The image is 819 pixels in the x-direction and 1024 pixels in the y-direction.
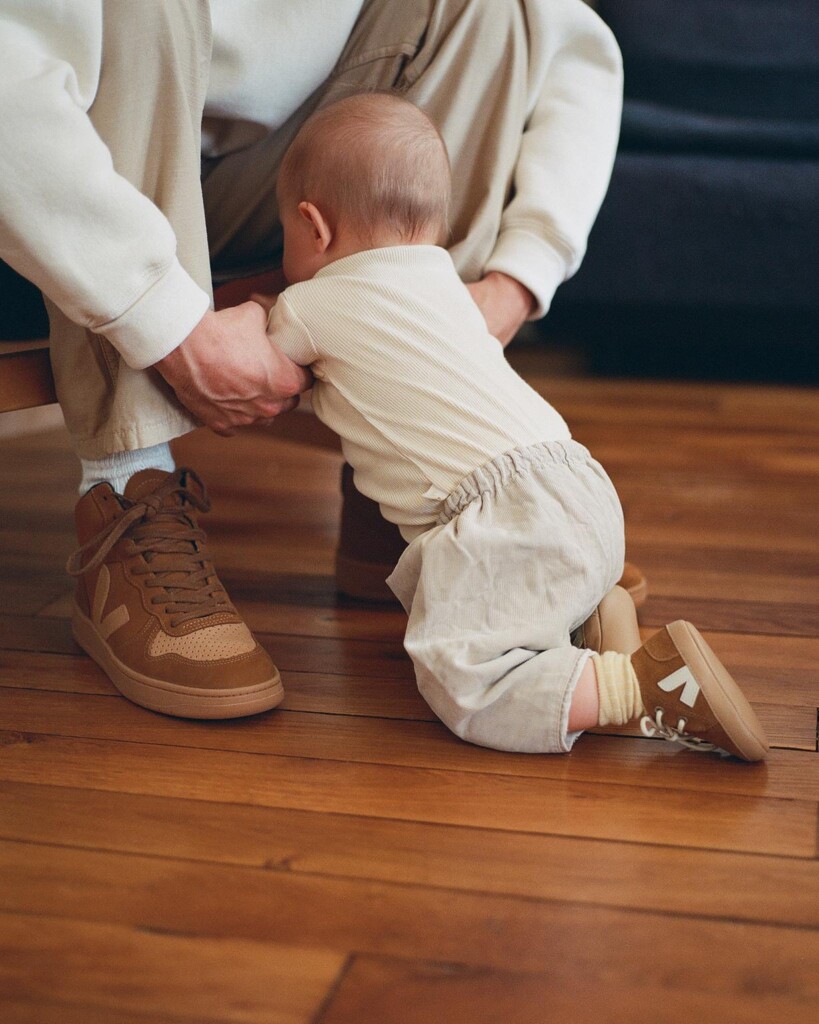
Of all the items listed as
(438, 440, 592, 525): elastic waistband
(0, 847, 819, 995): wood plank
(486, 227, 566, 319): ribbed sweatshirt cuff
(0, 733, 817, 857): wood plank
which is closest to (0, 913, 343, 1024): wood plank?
(0, 847, 819, 995): wood plank

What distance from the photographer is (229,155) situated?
107 cm

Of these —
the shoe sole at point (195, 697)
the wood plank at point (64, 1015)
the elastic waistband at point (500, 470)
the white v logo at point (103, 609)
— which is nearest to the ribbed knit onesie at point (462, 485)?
the elastic waistband at point (500, 470)

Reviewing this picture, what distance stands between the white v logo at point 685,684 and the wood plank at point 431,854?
11cm

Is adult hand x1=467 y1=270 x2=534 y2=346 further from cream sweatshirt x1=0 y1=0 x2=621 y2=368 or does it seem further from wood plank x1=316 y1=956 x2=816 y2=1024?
wood plank x1=316 y1=956 x2=816 y2=1024

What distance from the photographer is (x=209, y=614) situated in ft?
2.86

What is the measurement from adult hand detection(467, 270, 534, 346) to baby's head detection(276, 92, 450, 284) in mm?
132

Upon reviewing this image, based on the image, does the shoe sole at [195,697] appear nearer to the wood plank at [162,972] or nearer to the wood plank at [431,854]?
the wood plank at [431,854]

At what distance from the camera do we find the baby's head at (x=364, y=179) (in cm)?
88

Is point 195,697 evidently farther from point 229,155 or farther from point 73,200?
point 229,155

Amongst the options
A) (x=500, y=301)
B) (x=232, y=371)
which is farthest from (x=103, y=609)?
(x=500, y=301)

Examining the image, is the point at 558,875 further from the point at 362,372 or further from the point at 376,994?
the point at 362,372

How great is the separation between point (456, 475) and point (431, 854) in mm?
296

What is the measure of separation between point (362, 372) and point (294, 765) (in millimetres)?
304

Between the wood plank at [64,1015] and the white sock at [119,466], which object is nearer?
the wood plank at [64,1015]
